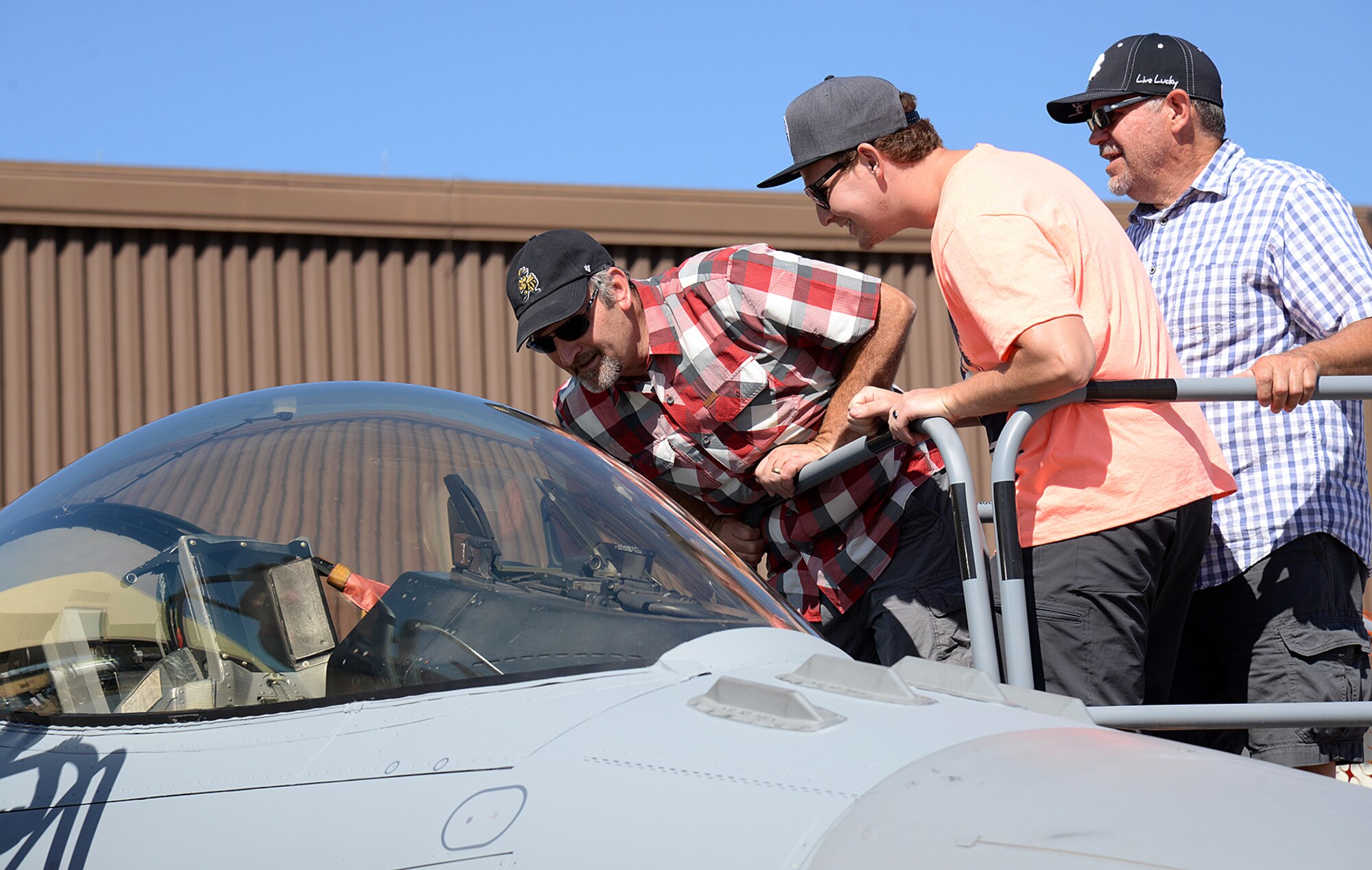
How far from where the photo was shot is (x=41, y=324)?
20.3 feet

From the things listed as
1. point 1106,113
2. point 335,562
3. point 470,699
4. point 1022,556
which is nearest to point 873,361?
point 1022,556

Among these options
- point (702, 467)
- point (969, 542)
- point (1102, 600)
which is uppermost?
point (702, 467)

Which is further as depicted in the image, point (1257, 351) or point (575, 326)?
point (575, 326)

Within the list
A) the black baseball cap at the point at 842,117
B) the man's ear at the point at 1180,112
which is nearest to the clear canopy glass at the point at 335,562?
the black baseball cap at the point at 842,117

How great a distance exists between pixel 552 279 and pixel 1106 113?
1.44 metres

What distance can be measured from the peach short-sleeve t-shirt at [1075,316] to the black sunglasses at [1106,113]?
65 centimetres

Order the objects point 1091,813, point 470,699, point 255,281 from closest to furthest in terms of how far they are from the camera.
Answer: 1. point 1091,813
2. point 470,699
3. point 255,281

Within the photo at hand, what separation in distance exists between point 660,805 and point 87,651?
4.16 ft

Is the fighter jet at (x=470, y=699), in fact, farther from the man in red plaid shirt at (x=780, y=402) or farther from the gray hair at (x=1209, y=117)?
the gray hair at (x=1209, y=117)

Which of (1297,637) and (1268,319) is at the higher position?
(1268,319)

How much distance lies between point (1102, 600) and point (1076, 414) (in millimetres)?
356

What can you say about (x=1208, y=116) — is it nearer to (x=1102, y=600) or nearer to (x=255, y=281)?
(x=1102, y=600)

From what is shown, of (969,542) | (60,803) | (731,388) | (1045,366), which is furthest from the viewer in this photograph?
(731,388)

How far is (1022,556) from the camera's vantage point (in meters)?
2.22
